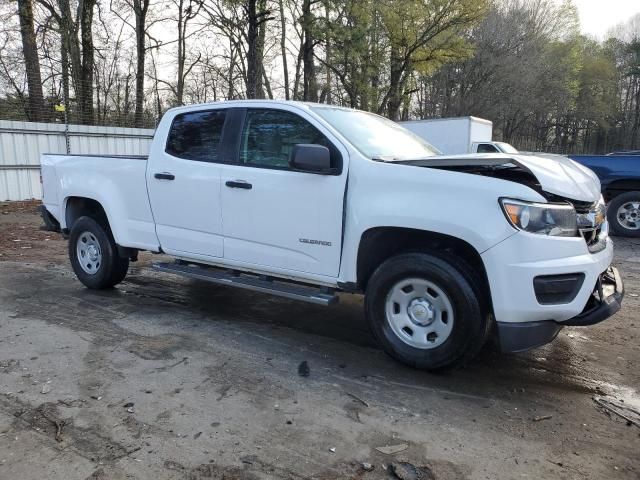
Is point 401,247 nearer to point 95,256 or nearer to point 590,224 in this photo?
point 590,224

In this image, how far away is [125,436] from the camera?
2891 mm

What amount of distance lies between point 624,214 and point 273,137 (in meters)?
8.14

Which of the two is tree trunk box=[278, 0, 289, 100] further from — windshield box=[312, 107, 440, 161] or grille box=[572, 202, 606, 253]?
grille box=[572, 202, 606, 253]

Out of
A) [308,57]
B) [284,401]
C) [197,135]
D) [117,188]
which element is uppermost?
[308,57]

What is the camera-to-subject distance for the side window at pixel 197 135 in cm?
477

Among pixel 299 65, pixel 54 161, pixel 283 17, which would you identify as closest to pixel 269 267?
pixel 54 161

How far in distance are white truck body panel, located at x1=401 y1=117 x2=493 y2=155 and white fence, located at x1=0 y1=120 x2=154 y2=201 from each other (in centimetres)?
1027

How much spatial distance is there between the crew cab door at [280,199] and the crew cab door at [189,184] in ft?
0.59

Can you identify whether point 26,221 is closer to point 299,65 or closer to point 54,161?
point 54,161

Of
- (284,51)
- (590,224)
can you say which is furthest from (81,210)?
(284,51)

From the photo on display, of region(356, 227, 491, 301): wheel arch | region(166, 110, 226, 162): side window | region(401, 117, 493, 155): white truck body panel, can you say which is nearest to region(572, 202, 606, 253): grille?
region(356, 227, 491, 301): wheel arch

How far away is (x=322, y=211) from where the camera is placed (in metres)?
3.96

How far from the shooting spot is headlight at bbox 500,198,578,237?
3182mm

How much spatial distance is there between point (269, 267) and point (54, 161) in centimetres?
340
